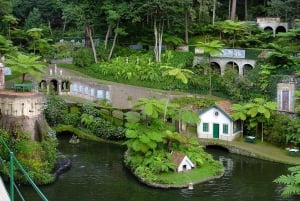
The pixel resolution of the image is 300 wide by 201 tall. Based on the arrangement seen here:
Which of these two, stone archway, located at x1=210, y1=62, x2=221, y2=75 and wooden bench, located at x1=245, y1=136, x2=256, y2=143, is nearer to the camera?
wooden bench, located at x1=245, y1=136, x2=256, y2=143

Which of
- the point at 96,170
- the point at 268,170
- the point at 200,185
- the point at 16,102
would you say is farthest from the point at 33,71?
the point at 268,170

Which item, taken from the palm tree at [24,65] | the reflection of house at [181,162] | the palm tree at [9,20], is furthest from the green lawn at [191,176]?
the palm tree at [9,20]

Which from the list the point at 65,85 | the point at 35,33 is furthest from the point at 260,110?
the point at 35,33

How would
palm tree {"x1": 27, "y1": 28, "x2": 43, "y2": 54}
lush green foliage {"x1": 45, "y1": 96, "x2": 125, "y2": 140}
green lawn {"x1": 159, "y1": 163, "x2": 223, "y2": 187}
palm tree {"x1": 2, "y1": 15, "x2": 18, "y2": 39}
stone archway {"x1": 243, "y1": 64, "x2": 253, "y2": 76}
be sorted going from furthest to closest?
palm tree {"x1": 2, "y1": 15, "x2": 18, "y2": 39} < palm tree {"x1": 27, "y1": 28, "x2": 43, "y2": 54} < stone archway {"x1": 243, "y1": 64, "x2": 253, "y2": 76} < lush green foliage {"x1": 45, "y1": 96, "x2": 125, "y2": 140} < green lawn {"x1": 159, "y1": 163, "x2": 223, "y2": 187}

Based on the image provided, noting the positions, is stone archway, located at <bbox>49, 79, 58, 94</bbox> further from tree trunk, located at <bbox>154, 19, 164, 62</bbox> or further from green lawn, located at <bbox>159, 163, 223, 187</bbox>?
green lawn, located at <bbox>159, 163, 223, 187</bbox>

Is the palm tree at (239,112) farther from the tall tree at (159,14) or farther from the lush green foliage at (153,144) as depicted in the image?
the tall tree at (159,14)

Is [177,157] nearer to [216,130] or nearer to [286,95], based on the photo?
[216,130]

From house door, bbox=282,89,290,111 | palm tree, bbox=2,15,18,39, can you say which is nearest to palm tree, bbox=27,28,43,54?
palm tree, bbox=2,15,18,39

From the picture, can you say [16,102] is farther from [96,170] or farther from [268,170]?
[268,170]
